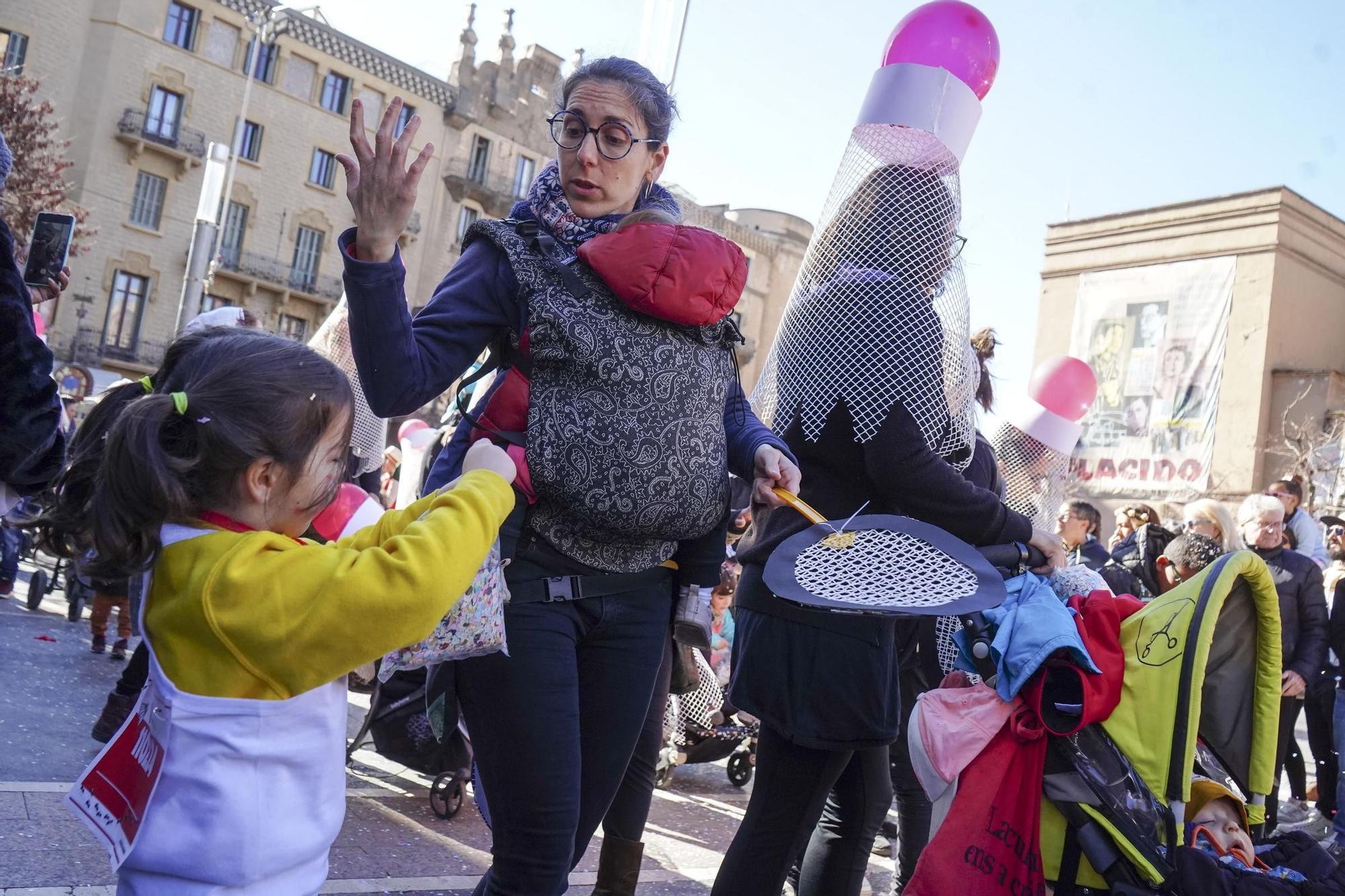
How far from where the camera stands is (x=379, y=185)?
203 cm

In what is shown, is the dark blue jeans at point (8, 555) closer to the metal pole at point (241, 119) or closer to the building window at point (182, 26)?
the metal pole at point (241, 119)

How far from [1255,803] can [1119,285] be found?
33.2m

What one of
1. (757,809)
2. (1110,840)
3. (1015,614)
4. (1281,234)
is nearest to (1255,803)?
(1110,840)

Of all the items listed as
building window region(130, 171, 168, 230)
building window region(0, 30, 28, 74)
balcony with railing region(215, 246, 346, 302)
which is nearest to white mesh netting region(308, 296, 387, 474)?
building window region(0, 30, 28, 74)

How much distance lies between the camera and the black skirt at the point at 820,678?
2.55m

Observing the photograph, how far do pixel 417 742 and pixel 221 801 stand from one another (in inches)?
124

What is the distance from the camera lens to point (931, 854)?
104 inches

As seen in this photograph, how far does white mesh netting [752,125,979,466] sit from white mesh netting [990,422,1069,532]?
136 cm

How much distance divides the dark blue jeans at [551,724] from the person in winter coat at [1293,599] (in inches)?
231

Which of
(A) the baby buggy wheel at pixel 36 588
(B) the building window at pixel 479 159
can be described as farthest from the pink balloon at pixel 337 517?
(B) the building window at pixel 479 159

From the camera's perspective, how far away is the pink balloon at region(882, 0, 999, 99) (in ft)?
9.84

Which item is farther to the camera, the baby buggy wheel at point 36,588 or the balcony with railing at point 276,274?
the balcony with railing at point 276,274

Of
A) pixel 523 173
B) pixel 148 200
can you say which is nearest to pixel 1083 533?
pixel 148 200

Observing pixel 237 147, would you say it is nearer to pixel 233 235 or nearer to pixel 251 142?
pixel 251 142
